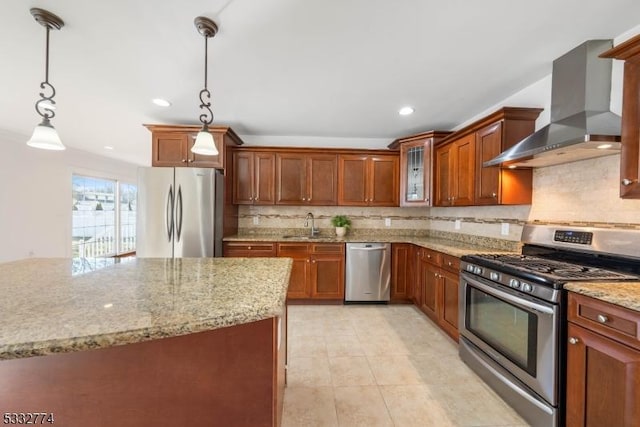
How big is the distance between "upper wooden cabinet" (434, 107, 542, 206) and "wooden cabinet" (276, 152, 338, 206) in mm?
1538

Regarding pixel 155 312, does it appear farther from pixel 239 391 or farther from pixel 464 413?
pixel 464 413

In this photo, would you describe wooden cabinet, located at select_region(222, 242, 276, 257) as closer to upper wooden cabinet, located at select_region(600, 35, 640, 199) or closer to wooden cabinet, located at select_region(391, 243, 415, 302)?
wooden cabinet, located at select_region(391, 243, 415, 302)

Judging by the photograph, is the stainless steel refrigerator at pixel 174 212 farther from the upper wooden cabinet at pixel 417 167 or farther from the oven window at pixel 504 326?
the oven window at pixel 504 326

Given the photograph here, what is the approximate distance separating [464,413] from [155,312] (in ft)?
6.43

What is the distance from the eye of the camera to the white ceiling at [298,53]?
151 centimetres

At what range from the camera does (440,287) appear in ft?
9.18

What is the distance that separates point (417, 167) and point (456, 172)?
0.69 meters

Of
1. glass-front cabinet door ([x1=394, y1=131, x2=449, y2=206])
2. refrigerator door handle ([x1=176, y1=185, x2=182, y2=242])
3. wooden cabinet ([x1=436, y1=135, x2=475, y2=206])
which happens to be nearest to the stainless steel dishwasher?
glass-front cabinet door ([x1=394, y1=131, x2=449, y2=206])

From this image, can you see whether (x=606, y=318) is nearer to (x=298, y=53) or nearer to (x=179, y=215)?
(x=298, y=53)

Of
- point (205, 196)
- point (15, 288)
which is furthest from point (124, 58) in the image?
point (15, 288)

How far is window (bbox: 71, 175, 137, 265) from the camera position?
5.17 m

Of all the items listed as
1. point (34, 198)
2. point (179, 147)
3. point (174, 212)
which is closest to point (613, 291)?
point (174, 212)

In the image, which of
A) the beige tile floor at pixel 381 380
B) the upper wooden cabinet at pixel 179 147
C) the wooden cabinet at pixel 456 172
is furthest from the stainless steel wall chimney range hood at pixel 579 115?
the upper wooden cabinet at pixel 179 147

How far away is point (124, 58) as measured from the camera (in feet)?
6.51
